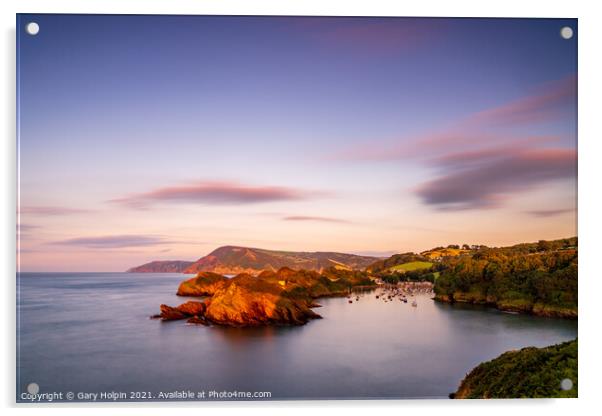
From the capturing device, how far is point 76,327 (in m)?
3.55

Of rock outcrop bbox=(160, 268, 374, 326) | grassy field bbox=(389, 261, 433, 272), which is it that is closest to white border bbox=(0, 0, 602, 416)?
rock outcrop bbox=(160, 268, 374, 326)

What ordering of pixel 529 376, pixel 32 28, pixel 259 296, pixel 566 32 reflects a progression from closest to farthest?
pixel 529 376 < pixel 32 28 < pixel 566 32 < pixel 259 296

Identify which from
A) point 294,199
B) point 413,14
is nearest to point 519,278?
point 294,199

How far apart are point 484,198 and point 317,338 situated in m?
2.01

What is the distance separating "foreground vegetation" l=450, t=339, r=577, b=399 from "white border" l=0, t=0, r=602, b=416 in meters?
0.10

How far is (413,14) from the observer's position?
3.49 metres

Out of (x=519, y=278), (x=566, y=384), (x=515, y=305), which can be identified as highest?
(x=519, y=278)

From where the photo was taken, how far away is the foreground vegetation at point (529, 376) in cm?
327

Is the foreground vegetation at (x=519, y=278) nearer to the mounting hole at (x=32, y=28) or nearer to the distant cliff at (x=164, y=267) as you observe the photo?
the distant cliff at (x=164, y=267)

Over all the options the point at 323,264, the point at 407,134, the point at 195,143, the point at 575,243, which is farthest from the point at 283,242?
the point at 575,243

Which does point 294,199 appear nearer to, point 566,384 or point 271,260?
point 271,260

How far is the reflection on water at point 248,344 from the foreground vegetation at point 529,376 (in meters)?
0.12

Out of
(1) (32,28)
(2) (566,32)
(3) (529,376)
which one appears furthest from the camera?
(2) (566,32)

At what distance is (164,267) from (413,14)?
3.18 meters
